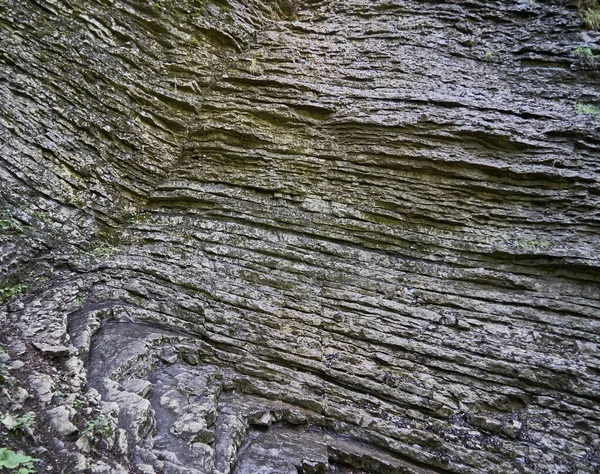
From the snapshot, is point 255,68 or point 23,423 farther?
point 255,68

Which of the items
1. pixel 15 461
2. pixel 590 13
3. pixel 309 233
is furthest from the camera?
pixel 590 13

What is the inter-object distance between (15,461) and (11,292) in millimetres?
2967

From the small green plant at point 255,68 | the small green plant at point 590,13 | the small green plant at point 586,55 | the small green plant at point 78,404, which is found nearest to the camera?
the small green plant at point 78,404

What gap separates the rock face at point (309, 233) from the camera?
430 cm

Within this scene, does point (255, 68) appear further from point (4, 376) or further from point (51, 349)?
point (4, 376)

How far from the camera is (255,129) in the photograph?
7031 mm

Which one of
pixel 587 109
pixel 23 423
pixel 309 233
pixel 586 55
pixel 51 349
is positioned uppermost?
pixel 586 55

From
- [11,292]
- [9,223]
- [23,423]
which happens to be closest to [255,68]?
[9,223]

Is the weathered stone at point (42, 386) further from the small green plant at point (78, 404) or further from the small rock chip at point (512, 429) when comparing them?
the small rock chip at point (512, 429)

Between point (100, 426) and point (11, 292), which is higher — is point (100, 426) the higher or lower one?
the lower one

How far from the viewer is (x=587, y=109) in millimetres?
6301

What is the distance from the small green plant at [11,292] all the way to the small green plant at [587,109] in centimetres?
893

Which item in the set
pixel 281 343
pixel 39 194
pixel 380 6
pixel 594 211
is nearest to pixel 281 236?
pixel 281 343

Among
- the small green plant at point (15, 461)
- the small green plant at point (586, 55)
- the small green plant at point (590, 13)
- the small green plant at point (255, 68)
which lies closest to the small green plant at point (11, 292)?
the small green plant at point (15, 461)
